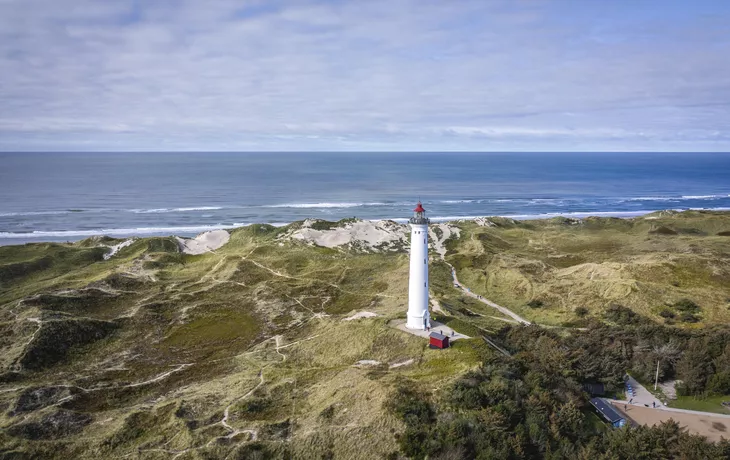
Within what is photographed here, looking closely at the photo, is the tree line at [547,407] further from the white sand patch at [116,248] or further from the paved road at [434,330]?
the white sand patch at [116,248]

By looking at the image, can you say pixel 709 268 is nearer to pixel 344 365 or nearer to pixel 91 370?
pixel 344 365

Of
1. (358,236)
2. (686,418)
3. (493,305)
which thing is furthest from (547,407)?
(358,236)

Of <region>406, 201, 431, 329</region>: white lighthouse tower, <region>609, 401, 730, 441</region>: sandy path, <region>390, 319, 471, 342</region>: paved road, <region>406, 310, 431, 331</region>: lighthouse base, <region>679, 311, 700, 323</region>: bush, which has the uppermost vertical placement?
<region>406, 201, 431, 329</region>: white lighthouse tower

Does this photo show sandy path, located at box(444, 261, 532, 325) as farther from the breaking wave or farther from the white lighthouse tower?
the breaking wave

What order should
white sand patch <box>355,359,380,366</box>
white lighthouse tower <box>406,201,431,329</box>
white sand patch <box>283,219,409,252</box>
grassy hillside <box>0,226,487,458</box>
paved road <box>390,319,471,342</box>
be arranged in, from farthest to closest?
white sand patch <box>283,219,409,252</box>, paved road <box>390,319,471,342</box>, white lighthouse tower <box>406,201,431,329</box>, white sand patch <box>355,359,380,366</box>, grassy hillside <box>0,226,487,458</box>

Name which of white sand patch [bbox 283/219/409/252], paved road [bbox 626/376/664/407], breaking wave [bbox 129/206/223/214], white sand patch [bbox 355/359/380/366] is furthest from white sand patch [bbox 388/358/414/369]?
breaking wave [bbox 129/206/223/214]

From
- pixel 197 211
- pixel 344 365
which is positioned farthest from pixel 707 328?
pixel 197 211
